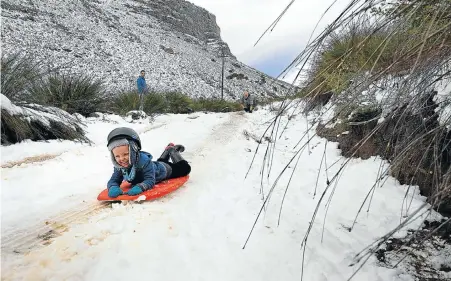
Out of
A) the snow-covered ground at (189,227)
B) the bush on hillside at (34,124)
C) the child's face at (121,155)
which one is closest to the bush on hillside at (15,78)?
the bush on hillside at (34,124)

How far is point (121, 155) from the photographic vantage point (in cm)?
321

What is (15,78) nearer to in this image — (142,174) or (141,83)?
Result: (142,174)

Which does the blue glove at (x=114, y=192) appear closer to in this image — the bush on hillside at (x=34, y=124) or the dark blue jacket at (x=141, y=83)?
the bush on hillside at (x=34, y=124)

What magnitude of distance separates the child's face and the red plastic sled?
1.04ft

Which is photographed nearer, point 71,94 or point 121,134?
point 121,134

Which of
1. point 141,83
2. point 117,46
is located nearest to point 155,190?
point 141,83

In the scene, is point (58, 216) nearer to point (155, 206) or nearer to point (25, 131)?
point (155, 206)

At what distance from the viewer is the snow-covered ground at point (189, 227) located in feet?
6.54

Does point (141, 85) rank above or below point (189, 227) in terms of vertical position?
above

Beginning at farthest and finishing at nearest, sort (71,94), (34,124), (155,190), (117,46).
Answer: (117,46)
(71,94)
(34,124)
(155,190)

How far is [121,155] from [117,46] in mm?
31260

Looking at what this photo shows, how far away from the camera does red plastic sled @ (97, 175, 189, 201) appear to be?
121 inches

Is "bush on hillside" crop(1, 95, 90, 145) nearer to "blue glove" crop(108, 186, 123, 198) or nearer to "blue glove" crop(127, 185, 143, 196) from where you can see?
"blue glove" crop(108, 186, 123, 198)

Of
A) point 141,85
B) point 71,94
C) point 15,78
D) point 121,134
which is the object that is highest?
point 141,85
